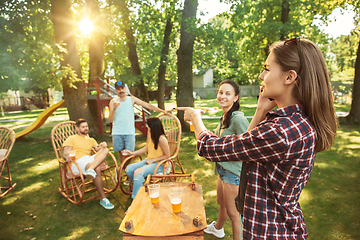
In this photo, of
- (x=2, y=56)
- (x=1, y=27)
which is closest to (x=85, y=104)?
(x=2, y=56)

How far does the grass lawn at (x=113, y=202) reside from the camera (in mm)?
3066

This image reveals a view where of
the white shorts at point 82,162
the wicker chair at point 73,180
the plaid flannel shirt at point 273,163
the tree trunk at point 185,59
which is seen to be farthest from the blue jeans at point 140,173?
the tree trunk at point 185,59

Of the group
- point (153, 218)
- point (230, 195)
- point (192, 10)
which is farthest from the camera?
point (192, 10)

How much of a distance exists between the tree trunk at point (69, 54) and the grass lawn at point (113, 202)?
213 centimetres

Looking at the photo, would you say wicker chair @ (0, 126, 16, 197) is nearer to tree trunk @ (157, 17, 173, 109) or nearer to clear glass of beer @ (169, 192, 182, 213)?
clear glass of beer @ (169, 192, 182, 213)

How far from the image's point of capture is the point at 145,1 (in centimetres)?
983

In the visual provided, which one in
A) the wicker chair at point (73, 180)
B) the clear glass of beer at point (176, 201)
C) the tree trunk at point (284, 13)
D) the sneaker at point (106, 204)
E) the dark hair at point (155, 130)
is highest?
the tree trunk at point (284, 13)

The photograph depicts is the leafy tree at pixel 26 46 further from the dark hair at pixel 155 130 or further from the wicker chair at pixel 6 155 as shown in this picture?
the dark hair at pixel 155 130

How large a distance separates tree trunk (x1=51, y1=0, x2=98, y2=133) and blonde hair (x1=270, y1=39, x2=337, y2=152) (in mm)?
6796

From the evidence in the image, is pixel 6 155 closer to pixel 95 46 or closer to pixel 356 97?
pixel 95 46

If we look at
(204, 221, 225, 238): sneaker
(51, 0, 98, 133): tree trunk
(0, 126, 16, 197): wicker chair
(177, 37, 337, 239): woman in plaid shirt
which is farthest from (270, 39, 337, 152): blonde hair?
(51, 0, 98, 133): tree trunk

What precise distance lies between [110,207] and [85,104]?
4.85 meters

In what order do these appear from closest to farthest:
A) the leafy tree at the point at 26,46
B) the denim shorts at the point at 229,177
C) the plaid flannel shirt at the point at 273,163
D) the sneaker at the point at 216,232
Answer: the plaid flannel shirt at the point at 273,163
the denim shorts at the point at 229,177
the sneaker at the point at 216,232
the leafy tree at the point at 26,46

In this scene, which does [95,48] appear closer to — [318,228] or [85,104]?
[85,104]
